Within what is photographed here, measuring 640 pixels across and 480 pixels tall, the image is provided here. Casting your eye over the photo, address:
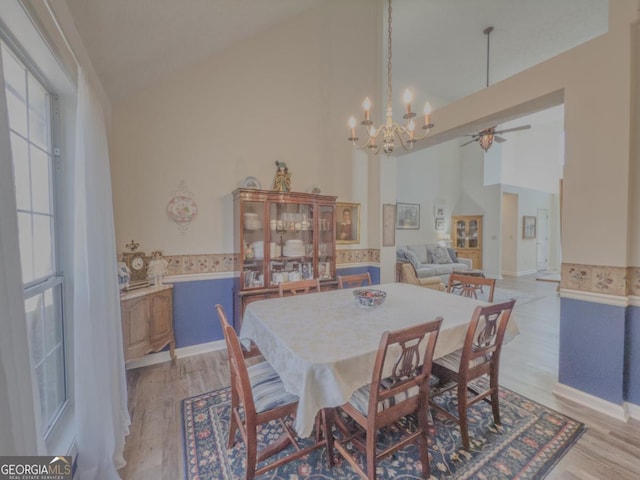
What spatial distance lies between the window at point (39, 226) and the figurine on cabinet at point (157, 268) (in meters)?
1.07

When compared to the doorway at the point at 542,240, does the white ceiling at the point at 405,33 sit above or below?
above

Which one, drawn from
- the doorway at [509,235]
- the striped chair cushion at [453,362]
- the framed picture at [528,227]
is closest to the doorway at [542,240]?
the framed picture at [528,227]

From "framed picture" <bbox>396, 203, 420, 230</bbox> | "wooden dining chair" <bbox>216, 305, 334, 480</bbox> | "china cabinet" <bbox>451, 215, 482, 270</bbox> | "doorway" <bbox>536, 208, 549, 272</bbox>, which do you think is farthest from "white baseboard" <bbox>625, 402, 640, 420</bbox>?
"doorway" <bbox>536, 208, 549, 272</bbox>

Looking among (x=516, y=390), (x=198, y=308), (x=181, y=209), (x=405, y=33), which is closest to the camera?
(x=516, y=390)

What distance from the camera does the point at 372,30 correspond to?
407cm

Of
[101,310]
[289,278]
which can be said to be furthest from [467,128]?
[101,310]

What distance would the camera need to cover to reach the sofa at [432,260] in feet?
19.7

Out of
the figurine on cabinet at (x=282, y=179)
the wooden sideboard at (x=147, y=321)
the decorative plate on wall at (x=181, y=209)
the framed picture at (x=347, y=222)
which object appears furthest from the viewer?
the framed picture at (x=347, y=222)

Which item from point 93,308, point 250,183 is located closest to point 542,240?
point 250,183

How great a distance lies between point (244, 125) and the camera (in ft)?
10.7

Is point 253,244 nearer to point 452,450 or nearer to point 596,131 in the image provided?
point 452,450

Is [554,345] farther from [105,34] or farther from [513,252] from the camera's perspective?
[513,252]

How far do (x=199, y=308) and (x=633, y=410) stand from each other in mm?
3774

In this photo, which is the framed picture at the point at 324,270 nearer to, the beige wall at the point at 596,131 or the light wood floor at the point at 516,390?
the light wood floor at the point at 516,390
